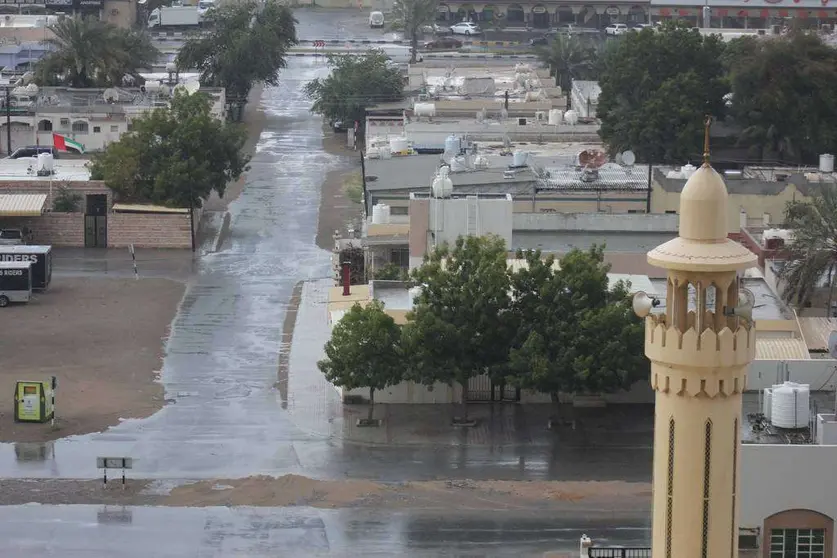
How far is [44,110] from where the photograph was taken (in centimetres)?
9812

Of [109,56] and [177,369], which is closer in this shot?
[177,369]

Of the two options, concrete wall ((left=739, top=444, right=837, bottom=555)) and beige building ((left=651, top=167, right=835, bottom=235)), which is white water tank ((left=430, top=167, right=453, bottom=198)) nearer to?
beige building ((left=651, top=167, right=835, bottom=235))

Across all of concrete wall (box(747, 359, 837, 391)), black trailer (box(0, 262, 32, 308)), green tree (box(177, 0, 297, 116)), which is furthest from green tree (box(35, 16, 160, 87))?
concrete wall (box(747, 359, 837, 391))

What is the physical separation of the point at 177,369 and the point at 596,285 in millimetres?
14365

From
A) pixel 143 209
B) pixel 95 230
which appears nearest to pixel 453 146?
pixel 143 209

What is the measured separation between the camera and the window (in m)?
36.2

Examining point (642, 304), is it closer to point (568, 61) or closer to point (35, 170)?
point (35, 170)

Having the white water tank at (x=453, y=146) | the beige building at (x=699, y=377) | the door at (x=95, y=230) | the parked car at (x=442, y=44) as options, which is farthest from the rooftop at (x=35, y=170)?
the beige building at (x=699, y=377)

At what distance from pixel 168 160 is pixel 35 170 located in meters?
6.83

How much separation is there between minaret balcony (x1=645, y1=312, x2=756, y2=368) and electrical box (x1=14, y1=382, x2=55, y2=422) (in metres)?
35.3

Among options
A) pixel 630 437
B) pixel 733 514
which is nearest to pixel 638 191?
pixel 630 437

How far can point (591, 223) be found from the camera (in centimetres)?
6575

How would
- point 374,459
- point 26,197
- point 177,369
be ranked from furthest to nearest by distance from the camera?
point 26,197, point 177,369, point 374,459

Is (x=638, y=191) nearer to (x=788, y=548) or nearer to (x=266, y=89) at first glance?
(x=788, y=548)
